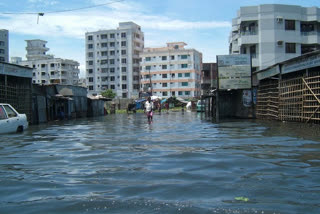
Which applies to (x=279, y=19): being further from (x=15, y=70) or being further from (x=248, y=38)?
(x=15, y=70)

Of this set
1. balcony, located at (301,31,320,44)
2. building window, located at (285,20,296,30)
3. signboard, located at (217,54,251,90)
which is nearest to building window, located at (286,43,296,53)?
balcony, located at (301,31,320,44)

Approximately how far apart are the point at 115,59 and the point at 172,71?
58.8ft

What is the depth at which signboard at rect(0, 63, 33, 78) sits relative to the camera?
2073 cm

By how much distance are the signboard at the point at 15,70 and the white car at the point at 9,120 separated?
6639mm

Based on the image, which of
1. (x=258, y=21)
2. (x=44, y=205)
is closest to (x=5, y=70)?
(x=44, y=205)

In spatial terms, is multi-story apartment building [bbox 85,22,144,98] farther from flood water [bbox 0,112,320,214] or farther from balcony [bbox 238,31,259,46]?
flood water [bbox 0,112,320,214]

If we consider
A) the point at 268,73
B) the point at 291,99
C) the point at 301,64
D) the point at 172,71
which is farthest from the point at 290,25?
the point at 172,71

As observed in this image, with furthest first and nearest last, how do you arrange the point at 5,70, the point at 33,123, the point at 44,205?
the point at 33,123 → the point at 5,70 → the point at 44,205

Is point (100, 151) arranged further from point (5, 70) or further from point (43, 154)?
point (5, 70)

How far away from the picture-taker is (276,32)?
40.6 m

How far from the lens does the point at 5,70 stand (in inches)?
825

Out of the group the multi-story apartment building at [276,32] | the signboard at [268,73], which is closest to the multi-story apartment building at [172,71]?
the multi-story apartment building at [276,32]

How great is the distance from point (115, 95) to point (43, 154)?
7923cm

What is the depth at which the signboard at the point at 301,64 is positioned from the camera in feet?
57.0
